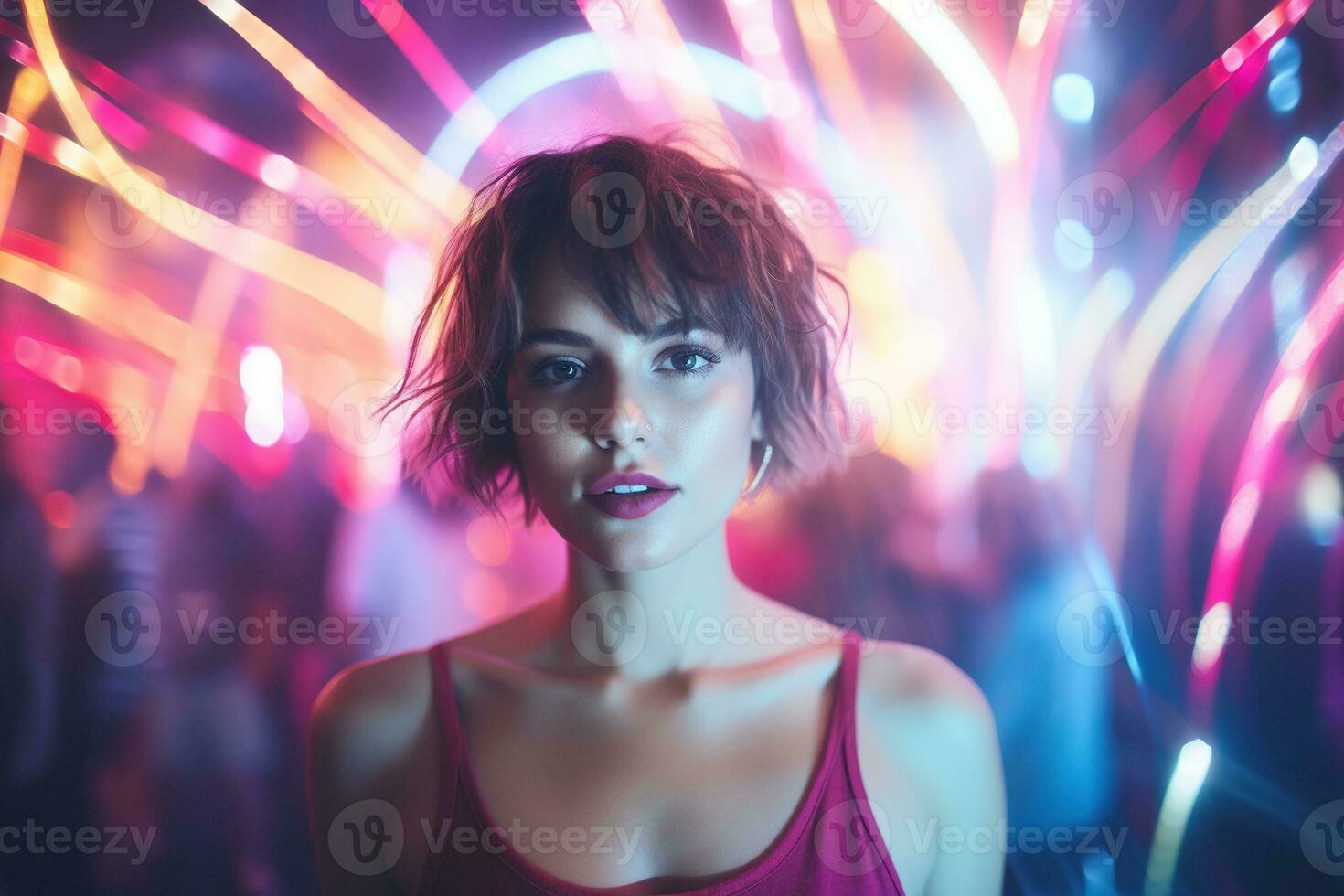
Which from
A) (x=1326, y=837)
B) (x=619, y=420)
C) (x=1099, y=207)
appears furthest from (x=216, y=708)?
(x=1326, y=837)

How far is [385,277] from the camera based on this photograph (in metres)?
1.53

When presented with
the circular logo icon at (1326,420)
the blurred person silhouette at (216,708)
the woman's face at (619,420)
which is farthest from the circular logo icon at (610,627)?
the circular logo icon at (1326,420)

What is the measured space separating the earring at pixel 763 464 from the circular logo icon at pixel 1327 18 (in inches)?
48.7

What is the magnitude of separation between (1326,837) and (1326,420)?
2.43 feet

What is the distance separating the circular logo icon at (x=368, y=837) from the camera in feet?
4.13

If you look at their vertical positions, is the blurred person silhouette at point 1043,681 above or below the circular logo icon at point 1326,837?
above

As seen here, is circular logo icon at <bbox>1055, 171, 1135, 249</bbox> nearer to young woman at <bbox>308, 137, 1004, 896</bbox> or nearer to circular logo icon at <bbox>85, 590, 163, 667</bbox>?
young woman at <bbox>308, 137, 1004, 896</bbox>

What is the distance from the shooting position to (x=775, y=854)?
1136mm

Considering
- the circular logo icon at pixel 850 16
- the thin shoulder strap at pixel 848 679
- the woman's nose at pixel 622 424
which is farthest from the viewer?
the circular logo icon at pixel 850 16

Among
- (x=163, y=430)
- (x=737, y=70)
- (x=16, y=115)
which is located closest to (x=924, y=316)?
(x=737, y=70)

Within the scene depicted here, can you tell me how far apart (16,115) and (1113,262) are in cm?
199

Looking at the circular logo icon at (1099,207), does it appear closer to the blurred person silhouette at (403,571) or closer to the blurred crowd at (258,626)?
the blurred crowd at (258,626)

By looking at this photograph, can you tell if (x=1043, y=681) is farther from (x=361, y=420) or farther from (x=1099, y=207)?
(x=361, y=420)

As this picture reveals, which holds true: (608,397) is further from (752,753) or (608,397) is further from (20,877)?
(20,877)
